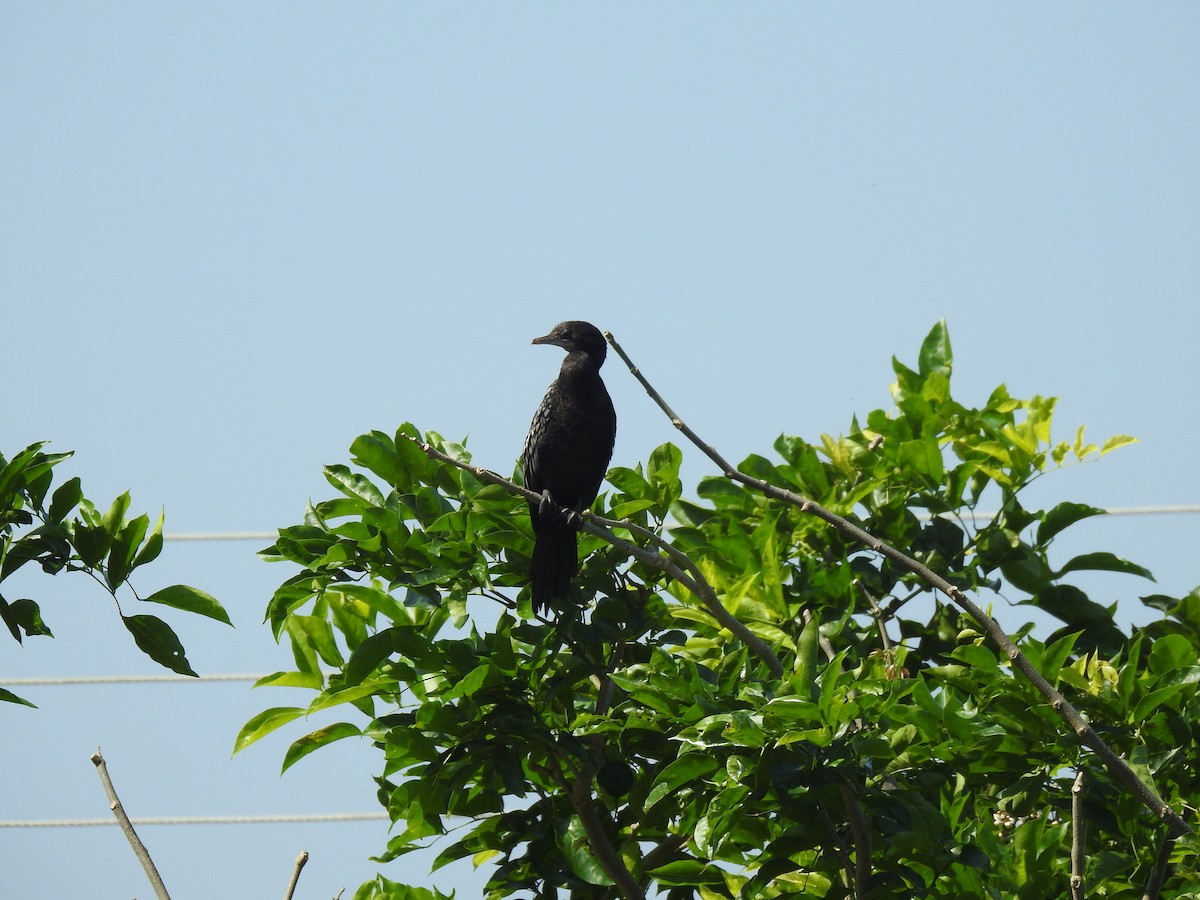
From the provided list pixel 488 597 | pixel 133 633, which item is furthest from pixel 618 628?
pixel 133 633

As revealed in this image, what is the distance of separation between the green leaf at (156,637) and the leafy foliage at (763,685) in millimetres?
283

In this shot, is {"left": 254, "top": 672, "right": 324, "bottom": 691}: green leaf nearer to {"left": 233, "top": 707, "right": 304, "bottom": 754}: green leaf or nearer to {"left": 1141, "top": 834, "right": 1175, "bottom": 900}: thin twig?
{"left": 233, "top": 707, "right": 304, "bottom": 754}: green leaf

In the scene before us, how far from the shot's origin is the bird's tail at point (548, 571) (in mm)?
2789

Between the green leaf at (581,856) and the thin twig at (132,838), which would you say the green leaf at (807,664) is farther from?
the thin twig at (132,838)

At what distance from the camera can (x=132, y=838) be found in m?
1.88

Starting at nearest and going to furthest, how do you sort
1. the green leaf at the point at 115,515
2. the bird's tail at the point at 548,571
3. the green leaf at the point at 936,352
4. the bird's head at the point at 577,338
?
the green leaf at the point at 115,515 → the bird's tail at the point at 548,571 → the green leaf at the point at 936,352 → the bird's head at the point at 577,338

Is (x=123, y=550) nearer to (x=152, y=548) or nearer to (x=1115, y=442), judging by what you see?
(x=152, y=548)

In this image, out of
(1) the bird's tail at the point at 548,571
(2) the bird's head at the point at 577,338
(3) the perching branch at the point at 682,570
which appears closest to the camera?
(3) the perching branch at the point at 682,570

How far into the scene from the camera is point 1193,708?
2.22 meters

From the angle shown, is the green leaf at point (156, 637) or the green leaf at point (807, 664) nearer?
the green leaf at point (807, 664)

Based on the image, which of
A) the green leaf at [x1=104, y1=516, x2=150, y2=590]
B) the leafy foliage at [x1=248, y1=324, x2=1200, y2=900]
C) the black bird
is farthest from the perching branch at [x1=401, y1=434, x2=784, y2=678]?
the black bird

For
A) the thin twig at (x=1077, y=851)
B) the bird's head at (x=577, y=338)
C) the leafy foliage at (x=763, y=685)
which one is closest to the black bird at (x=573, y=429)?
the bird's head at (x=577, y=338)

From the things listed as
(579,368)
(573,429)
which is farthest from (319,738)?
(579,368)

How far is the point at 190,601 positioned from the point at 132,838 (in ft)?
1.73
